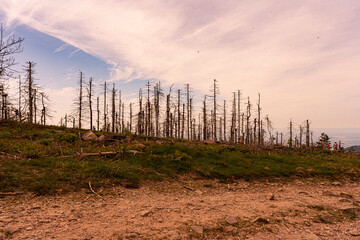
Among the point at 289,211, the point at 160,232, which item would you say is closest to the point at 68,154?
the point at 160,232

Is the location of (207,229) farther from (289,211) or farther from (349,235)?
(349,235)

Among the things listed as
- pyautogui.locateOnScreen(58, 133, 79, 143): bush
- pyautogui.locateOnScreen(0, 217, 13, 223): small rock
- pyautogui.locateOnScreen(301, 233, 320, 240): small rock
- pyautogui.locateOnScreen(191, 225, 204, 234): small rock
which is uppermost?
pyautogui.locateOnScreen(58, 133, 79, 143): bush

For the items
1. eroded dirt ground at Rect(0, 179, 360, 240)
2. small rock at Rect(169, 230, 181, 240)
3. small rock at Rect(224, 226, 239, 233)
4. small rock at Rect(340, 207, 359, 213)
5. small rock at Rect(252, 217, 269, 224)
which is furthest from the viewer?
small rock at Rect(340, 207, 359, 213)

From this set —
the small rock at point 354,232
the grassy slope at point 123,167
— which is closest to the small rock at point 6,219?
the grassy slope at point 123,167

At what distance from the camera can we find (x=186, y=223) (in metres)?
4.43

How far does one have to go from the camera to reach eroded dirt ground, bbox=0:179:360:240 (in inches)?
155

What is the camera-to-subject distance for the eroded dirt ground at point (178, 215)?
3.93m

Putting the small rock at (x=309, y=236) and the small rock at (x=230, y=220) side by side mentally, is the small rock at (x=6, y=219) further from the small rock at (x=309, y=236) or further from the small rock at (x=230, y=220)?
the small rock at (x=309, y=236)

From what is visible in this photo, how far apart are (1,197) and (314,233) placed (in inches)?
331

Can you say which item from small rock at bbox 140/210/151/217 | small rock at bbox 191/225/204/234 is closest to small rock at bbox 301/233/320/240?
small rock at bbox 191/225/204/234

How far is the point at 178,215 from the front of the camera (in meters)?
4.88

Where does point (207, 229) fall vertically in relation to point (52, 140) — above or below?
below

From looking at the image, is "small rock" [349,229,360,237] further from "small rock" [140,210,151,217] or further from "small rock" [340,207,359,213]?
"small rock" [140,210,151,217]

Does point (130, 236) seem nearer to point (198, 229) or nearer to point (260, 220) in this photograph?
point (198, 229)
